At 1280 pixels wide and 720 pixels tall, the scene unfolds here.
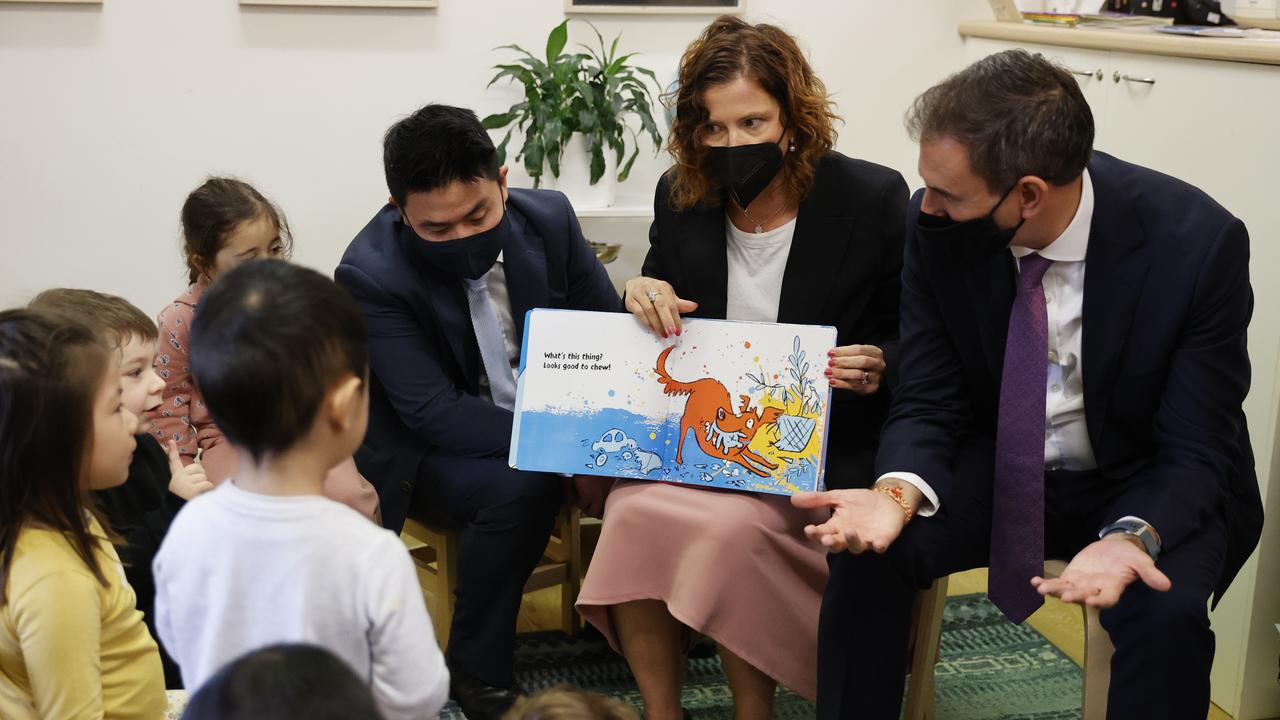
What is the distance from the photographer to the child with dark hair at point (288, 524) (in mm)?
1286

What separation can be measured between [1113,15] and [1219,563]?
197 centimetres

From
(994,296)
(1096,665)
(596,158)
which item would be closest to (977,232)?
(994,296)

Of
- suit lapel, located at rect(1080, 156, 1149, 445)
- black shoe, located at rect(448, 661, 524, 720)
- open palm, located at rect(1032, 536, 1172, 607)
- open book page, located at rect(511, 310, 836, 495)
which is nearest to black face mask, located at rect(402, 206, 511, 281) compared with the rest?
open book page, located at rect(511, 310, 836, 495)

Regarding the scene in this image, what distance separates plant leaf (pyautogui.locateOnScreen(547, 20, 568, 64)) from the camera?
3.47 metres

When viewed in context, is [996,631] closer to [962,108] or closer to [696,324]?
[696,324]

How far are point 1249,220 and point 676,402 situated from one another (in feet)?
4.09

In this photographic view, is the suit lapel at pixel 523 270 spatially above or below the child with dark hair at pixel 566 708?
above

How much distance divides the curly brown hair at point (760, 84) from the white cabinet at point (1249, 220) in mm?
823

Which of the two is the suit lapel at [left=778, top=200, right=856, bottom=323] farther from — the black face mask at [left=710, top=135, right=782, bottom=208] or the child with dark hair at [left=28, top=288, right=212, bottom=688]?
the child with dark hair at [left=28, top=288, right=212, bottom=688]

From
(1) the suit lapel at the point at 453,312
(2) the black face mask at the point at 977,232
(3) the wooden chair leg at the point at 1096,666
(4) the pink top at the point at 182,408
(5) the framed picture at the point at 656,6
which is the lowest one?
(3) the wooden chair leg at the point at 1096,666

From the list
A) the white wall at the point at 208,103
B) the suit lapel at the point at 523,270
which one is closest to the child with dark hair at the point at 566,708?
the suit lapel at the point at 523,270

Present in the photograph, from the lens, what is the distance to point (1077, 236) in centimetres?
203

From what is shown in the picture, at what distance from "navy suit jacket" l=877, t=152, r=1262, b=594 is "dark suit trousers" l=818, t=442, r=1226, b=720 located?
6cm

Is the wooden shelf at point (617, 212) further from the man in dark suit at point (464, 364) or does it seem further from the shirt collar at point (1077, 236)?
the shirt collar at point (1077, 236)
